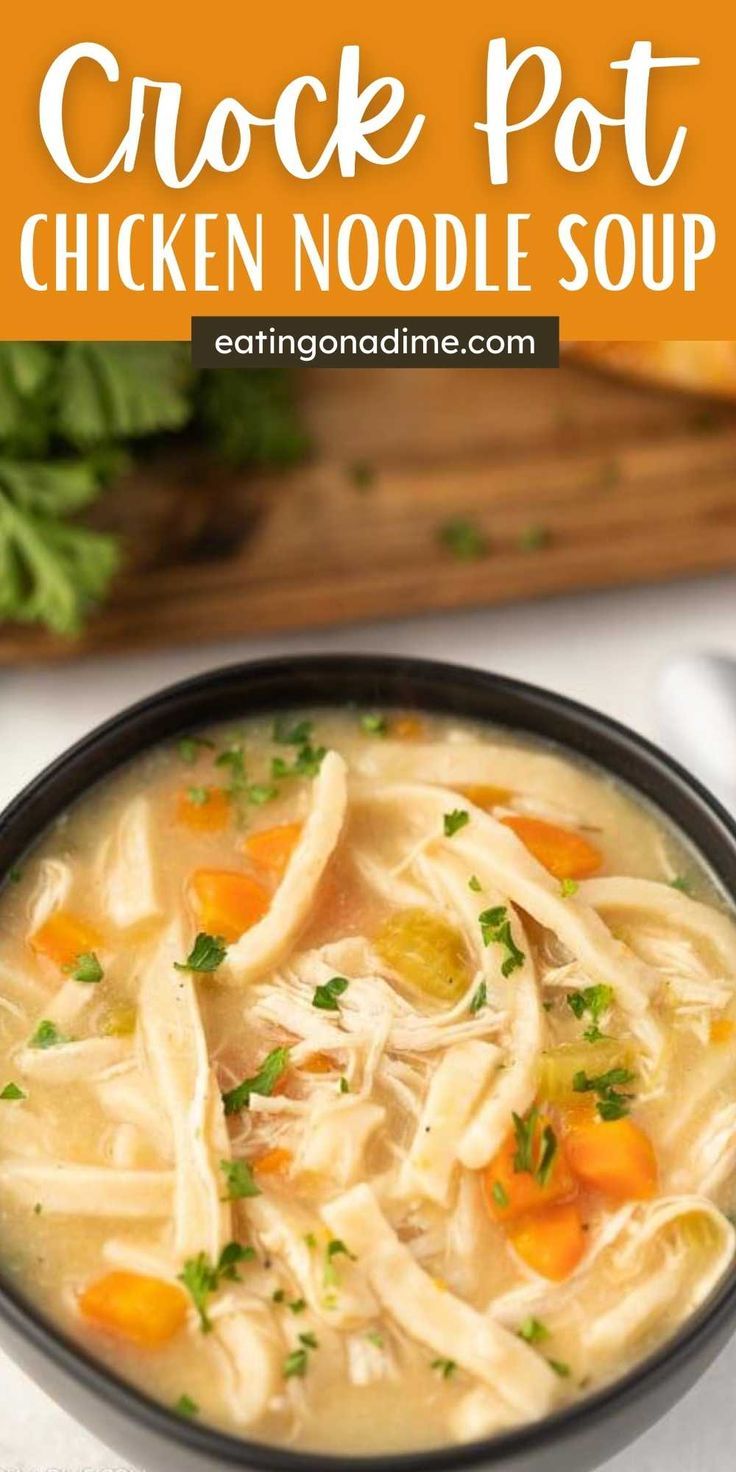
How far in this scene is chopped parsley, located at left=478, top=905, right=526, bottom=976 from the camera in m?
3.69

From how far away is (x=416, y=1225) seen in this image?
333cm

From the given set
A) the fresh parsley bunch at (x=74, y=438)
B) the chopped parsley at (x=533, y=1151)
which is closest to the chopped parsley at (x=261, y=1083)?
the chopped parsley at (x=533, y=1151)

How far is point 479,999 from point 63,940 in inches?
34.1

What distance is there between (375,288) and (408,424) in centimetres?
72

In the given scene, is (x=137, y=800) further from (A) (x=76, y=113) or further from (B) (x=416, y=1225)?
(A) (x=76, y=113)

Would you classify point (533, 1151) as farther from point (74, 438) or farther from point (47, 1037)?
point (74, 438)

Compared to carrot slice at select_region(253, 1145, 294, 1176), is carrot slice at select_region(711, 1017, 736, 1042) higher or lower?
higher

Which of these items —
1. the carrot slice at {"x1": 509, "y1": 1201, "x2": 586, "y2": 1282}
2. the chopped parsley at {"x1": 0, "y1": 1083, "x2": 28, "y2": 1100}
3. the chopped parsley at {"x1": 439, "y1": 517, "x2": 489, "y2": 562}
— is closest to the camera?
the carrot slice at {"x1": 509, "y1": 1201, "x2": 586, "y2": 1282}

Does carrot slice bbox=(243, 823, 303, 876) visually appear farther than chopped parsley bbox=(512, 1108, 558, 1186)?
Yes

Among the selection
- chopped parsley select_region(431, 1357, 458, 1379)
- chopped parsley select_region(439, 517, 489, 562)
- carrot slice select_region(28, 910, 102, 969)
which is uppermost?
chopped parsley select_region(439, 517, 489, 562)

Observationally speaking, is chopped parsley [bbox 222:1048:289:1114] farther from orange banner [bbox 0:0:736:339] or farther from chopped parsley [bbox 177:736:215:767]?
orange banner [bbox 0:0:736:339]

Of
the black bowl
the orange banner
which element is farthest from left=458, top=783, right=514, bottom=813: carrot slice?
the orange banner

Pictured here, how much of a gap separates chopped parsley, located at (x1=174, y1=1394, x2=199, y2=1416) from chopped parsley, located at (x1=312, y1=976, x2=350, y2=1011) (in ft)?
2.70

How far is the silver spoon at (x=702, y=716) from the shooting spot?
4824 mm
